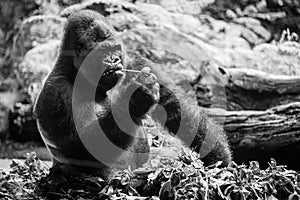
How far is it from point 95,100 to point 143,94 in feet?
0.77

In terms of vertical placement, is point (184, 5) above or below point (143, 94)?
below

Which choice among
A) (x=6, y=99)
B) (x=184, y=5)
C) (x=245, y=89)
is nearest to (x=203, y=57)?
(x=245, y=89)

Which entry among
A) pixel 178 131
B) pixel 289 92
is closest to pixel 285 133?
pixel 289 92

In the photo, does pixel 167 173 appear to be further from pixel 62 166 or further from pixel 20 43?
pixel 20 43

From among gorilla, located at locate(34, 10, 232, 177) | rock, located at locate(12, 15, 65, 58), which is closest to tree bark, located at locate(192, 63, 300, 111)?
rock, located at locate(12, 15, 65, 58)

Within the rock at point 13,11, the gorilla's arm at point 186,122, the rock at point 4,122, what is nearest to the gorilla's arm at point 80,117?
the gorilla's arm at point 186,122

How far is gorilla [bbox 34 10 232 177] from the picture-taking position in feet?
7.03

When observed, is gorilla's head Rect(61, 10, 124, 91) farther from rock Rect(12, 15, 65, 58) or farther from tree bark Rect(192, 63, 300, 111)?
rock Rect(12, 15, 65, 58)

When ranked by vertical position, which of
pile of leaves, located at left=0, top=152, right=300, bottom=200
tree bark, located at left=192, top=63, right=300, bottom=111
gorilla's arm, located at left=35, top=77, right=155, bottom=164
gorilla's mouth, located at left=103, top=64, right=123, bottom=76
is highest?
gorilla's mouth, located at left=103, top=64, right=123, bottom=76

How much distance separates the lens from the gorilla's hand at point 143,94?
6.96 feet

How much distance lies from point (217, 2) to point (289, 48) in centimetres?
154

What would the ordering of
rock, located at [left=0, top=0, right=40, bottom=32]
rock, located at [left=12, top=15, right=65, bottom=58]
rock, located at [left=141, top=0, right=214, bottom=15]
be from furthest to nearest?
rock, located at [left=0, top=0, right=40, bottom=32]
rock, located at [left=141, top=0, right=214, bottom=15]
rock, located at [left=12, top=15, right=65, bottom=58]

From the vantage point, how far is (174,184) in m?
2.09

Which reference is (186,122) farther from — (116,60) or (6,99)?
(6,99)
